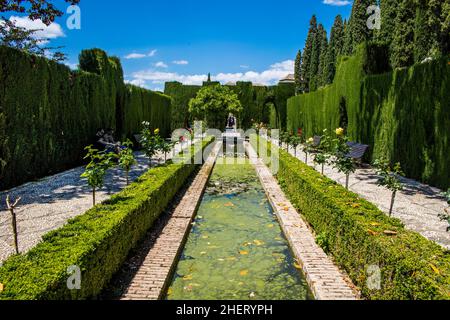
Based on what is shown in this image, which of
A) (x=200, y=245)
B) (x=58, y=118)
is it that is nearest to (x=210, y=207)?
(x=200, y=245)

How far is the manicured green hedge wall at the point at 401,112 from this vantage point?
336 inches

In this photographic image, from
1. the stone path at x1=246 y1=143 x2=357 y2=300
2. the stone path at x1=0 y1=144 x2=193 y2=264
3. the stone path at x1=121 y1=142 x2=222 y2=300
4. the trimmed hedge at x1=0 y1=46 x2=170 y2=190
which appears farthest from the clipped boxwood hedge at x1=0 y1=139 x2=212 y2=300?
the trimmed hedge at x1=0 y1=46 x2=170 y2=190

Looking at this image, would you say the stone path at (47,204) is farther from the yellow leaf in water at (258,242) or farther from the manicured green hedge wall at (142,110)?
the manicured green hedge wall at (142,110)

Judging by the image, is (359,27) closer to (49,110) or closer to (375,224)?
(49,110)

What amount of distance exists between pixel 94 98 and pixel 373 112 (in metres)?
10.4

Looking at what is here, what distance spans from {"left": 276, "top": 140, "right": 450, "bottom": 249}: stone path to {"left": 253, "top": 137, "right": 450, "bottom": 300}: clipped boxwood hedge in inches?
41.0

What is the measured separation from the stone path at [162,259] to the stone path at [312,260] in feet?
5.32

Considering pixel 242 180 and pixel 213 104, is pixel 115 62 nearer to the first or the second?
pixel 242 180

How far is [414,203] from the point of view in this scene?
6934mm

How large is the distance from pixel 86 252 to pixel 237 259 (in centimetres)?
224

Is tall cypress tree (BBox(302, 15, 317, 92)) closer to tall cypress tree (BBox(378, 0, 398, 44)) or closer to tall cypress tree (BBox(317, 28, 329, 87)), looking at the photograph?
tall cypress tree (BBox(317, 28, 329, 87))

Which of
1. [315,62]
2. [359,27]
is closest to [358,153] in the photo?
[359,27]

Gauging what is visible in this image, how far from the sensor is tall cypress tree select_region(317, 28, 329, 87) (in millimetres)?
38531

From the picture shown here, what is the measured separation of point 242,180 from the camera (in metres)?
11.0
